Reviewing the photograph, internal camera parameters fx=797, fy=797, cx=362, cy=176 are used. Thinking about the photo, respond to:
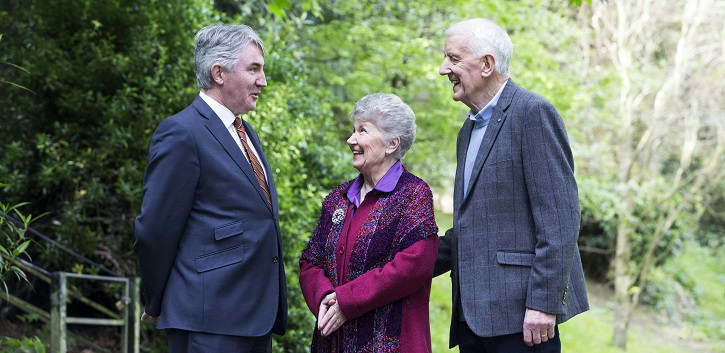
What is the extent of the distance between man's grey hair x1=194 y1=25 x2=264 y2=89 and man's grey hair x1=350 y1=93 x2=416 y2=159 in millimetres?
509

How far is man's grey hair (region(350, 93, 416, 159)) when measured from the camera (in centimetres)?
308

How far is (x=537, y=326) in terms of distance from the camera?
2705mm

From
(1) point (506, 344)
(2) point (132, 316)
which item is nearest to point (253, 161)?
(1) point (506, 344)

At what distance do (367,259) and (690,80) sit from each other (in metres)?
9.64

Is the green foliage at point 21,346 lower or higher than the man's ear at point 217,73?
lower

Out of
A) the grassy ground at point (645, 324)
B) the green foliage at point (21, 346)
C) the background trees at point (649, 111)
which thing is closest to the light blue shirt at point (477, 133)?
the green foliage at point (21, 346)

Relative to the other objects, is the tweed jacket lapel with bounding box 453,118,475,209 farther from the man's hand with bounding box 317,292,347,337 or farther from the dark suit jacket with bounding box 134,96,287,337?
the dark suit jacket with bounding box 134,96,287,337

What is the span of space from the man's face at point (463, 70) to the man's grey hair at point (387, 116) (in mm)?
228

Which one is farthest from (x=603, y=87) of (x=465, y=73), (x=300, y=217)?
(x=465, y=73)

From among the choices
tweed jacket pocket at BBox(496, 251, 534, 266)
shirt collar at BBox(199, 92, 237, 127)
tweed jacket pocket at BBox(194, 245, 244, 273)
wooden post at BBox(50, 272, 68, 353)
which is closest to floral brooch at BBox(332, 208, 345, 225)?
tweed jacket pocket at BBox(194, 245, 244, 273)

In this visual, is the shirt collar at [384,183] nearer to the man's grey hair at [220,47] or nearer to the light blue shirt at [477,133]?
the light blue shirt at [477,133]

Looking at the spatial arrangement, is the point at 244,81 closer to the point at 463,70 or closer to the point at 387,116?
the point at 387,116

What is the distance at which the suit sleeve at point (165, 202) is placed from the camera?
2.74 m

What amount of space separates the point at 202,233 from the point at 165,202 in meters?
0.18
